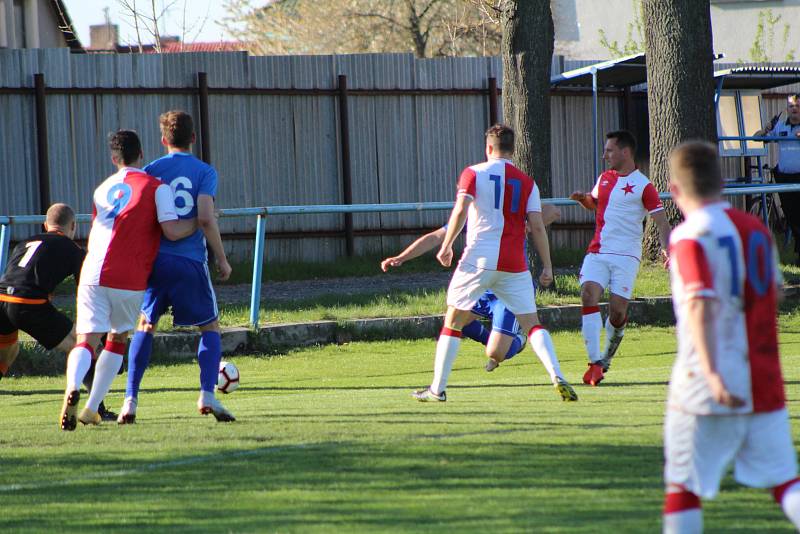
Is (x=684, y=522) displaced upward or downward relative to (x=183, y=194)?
downward

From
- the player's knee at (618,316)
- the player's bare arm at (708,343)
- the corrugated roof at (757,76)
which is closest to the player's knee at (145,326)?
the player's knee at (618,316)

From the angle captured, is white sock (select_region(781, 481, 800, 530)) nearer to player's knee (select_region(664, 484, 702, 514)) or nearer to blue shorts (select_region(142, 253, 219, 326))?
player's knee (select_region(664, 484, 702, 514))

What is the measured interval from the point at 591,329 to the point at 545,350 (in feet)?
5.46

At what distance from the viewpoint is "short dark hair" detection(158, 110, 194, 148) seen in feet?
27.2

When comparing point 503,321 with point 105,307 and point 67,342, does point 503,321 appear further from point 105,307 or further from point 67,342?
point 105,307

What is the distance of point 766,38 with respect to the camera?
40.2 m

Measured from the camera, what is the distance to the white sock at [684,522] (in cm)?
441

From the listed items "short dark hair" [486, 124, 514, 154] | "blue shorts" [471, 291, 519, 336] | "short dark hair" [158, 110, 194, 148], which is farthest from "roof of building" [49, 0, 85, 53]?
"short dark hair" [158, 110, 194, 148]

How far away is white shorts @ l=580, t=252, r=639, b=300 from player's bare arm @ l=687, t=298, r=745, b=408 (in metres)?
6.42

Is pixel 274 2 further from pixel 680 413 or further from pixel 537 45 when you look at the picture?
pixel 680 413

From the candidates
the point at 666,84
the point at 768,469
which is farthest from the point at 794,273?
the point at 768,469

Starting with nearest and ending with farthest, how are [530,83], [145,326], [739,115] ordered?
[145,326], [530,83], [739,115]

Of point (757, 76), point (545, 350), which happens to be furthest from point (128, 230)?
point (757, 76)

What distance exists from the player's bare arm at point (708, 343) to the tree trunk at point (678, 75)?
1206cm
